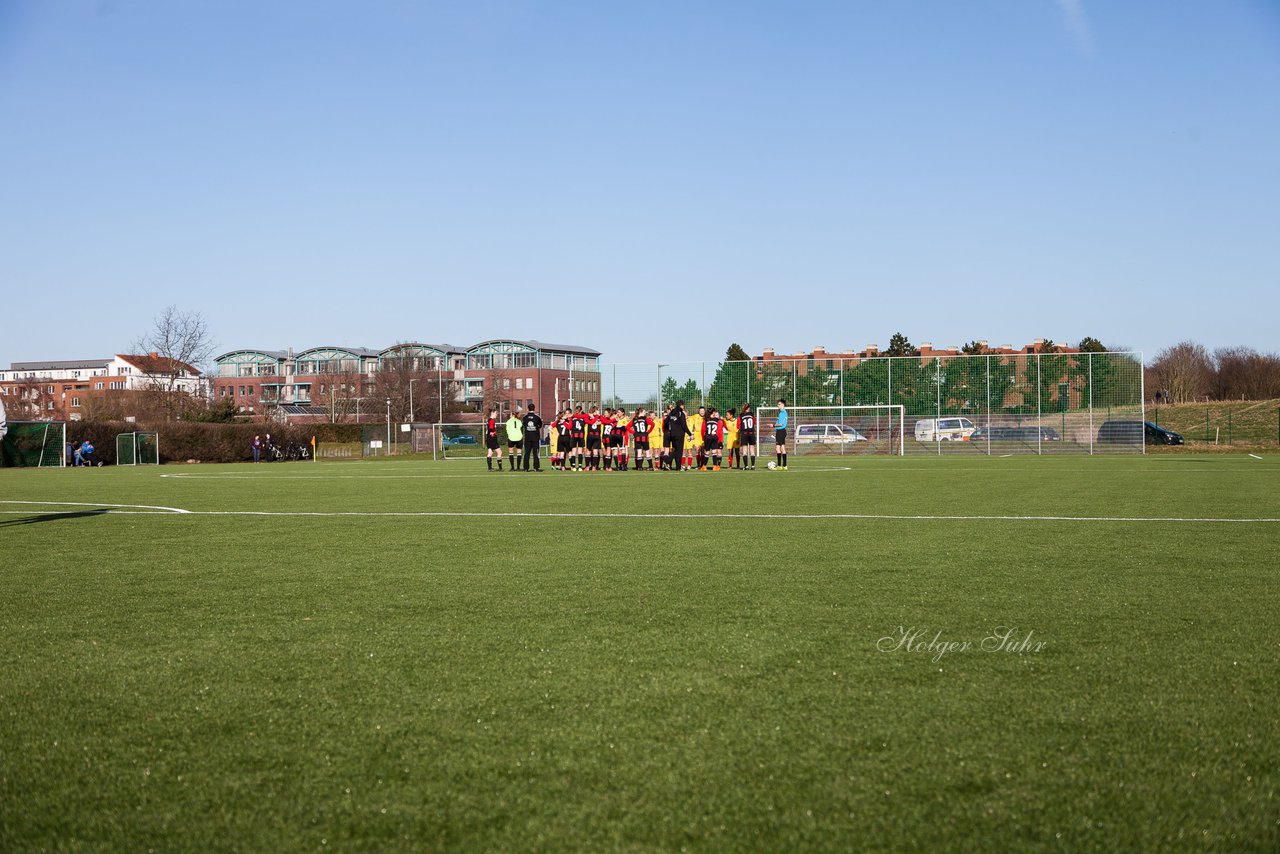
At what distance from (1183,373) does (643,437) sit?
60.2 metres

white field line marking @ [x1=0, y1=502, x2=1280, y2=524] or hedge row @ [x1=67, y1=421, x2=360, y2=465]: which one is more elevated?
hedge row @ [x1=67, y1=421, x2=360, y2=465]

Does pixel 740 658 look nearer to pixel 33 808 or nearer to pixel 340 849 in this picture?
pixel 340 849

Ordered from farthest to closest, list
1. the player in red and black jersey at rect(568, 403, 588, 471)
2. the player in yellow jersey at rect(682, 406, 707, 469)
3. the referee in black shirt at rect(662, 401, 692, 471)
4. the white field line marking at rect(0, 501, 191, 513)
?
the player in yellow jersey at rect(682, 406, 707, 469), the player in red and black jersey at rect(568, 403, 588, 471), the referee in black shirt at rect(662, 401, 692, 471), the white field line marking at rect(0, 501, 191, 513)

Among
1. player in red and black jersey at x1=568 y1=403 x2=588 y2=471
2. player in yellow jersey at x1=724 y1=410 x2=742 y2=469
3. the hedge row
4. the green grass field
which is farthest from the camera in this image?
the hedge row

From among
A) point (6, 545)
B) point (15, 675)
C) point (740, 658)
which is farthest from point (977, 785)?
point (6, 545)

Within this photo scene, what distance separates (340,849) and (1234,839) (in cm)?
233

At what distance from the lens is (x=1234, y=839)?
9.09 feet

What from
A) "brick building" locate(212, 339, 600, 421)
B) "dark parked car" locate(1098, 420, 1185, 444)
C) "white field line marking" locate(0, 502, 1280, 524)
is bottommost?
"white field line marking" locate(0, 502, 1280, 524)

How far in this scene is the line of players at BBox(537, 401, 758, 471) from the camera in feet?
93.1

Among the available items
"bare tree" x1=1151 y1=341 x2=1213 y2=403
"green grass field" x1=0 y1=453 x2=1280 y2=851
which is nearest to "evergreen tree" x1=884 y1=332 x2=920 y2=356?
"bare tree" x1=1151 y1=341 x2=1213 y2=403

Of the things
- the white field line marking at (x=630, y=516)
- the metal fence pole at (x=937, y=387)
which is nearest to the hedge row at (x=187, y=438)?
A: the metal fence pole at (x=937, y=387)

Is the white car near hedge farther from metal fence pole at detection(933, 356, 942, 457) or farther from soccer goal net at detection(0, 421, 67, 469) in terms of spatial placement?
soccer goal net at detection(0, 421, 67, 469)

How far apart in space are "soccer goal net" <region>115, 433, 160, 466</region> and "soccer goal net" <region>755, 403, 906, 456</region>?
25.2 meters

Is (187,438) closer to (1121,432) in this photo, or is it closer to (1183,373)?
(1121,432)
